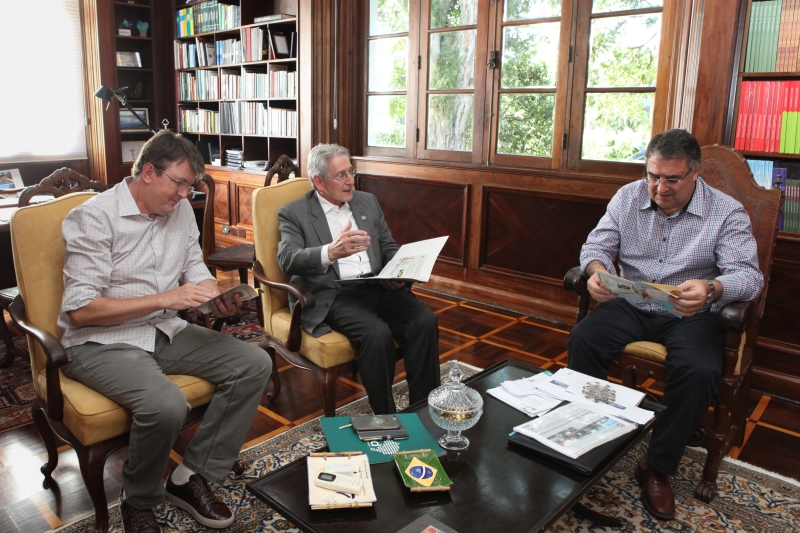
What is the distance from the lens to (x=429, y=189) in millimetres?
4555

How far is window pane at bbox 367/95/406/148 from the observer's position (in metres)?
4.78

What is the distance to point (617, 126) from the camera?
3682mm

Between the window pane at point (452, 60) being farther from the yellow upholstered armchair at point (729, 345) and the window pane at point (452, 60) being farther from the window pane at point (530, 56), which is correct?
the yellow upholstered armchair at point (729, 345)

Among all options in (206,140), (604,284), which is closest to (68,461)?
(604,284)

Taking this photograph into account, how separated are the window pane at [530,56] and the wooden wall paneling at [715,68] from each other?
1.05m

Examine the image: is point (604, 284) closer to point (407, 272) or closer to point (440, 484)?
point (407, 272)

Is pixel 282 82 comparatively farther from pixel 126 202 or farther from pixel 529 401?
pixel 529 401

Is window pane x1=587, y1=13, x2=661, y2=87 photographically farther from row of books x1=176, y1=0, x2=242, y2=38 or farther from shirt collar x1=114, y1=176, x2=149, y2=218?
row of books x1=176, y1=0, x2=242, y2=38

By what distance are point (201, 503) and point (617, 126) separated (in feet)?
9.94

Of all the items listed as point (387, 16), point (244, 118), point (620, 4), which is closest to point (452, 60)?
point (387, 16)

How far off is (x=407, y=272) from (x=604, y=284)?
713 mm

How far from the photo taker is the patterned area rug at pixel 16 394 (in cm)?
257

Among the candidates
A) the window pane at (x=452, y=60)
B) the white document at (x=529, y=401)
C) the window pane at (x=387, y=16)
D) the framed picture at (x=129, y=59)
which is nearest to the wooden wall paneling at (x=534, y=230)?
the window pane at (x=452, y=60)

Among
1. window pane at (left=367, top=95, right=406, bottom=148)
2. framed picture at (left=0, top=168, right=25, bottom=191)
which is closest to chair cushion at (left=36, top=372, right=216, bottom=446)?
window pane at (left=367, top=95, right=406, bottom=148)
